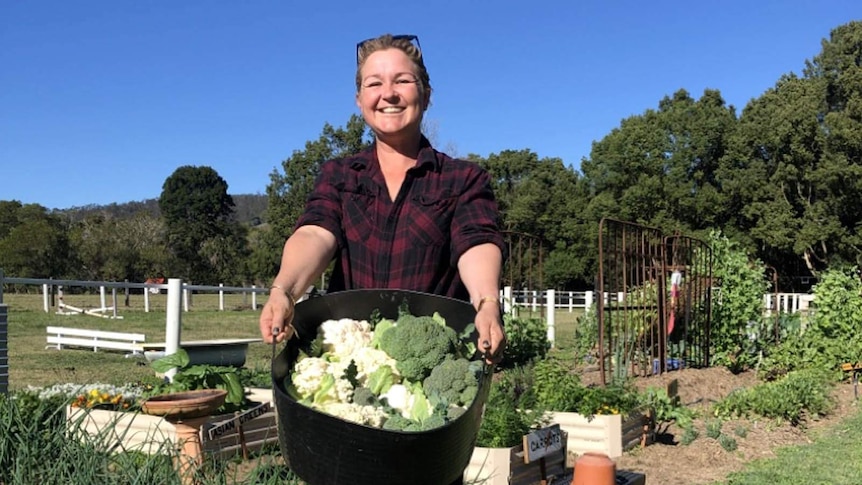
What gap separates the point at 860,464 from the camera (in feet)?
19.0

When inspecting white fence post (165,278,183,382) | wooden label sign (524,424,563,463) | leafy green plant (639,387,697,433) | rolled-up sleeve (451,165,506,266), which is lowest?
leafy green plant (639,387,697,433)

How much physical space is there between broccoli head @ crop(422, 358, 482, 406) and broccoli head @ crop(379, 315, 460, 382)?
0.07 feet

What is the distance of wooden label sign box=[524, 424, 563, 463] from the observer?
4293 millimetres

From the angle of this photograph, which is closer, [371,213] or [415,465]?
[415,465]

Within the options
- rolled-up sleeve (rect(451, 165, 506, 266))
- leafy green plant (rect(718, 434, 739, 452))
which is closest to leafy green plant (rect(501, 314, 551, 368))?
leafy green plant (rect(718, 434, 739, 452))

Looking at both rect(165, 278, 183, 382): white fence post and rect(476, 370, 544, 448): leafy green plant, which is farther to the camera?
rect(165, 278, 183, 382): white fence post

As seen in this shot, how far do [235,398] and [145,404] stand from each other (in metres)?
1.66

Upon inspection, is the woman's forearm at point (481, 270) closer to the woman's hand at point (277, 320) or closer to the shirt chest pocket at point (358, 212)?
the shirt chest pocket at point (358, 212)

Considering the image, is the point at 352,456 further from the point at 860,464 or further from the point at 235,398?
the point at 860,464

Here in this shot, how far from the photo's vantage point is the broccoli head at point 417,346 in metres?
1.59

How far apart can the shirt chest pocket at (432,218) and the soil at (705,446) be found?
151 inches

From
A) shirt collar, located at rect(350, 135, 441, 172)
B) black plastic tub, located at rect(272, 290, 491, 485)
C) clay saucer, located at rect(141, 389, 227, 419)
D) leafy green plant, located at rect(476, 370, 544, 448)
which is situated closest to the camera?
black plastic tub, located at rect(272, 290, 491, 485)

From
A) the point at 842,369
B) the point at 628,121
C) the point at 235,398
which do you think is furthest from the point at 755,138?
the point at 235,398

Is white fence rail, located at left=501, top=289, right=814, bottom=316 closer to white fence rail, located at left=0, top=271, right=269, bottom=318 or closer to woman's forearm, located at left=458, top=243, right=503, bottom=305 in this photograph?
white fence rail, located at left=0, top=271, right=269, bottom=318
